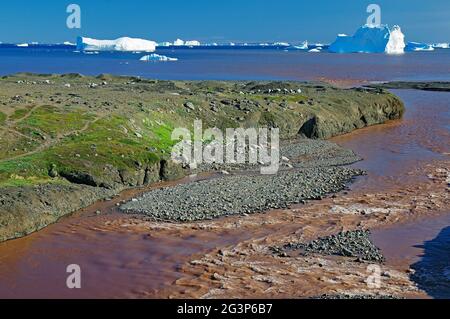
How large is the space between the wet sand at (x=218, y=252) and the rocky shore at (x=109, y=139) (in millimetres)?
1660

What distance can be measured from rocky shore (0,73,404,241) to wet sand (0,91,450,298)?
1.66 metres

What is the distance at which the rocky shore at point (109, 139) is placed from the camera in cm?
3284

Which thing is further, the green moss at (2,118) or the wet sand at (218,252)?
the green moss at (2,118)

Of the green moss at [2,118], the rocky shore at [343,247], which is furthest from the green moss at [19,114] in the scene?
the rocky shore at [343,247]

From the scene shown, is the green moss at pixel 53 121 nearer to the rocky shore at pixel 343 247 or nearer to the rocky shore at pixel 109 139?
the rocky shore at pixel 109 139

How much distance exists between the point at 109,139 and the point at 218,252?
60.9 ft

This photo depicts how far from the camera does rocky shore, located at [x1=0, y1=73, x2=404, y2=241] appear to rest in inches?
1293

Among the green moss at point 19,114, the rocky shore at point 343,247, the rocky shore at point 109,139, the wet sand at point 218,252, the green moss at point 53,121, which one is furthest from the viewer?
the green moss at point 19,114

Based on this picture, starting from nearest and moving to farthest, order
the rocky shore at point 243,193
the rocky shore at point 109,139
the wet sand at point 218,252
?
1. the wet sand at point 218,252
2. the rocky shore at point 109,139
3. the rocky shore at point 243,193

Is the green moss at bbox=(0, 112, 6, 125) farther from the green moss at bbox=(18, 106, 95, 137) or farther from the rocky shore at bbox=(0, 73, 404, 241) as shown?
the green moss at bbox=(18, 106, 95, 137)

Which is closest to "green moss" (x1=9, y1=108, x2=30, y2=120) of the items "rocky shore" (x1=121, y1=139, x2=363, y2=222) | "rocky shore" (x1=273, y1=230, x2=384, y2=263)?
"rocky shore" (x1=121, y1=139, x2=363, y2=222)

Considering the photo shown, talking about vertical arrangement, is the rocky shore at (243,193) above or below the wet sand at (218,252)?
above

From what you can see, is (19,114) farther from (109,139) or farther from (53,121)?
(109,139)

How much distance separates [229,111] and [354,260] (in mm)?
34161
